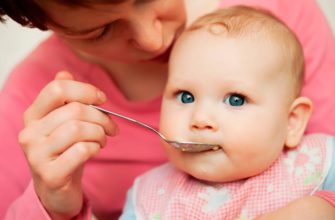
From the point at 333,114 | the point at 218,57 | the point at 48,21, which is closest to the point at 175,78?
the point at 218,57

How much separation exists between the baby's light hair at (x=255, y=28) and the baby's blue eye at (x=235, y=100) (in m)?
0.08

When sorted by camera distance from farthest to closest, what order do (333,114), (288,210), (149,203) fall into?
(333,114) < (149,203) < (288,210)

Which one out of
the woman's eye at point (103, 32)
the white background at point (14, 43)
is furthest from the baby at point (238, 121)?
the white background at point (14, 43)

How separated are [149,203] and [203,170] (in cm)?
12

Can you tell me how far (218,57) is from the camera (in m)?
0.82

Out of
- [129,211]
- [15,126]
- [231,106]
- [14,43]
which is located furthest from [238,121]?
[14,43]

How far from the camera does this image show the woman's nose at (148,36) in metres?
0.82

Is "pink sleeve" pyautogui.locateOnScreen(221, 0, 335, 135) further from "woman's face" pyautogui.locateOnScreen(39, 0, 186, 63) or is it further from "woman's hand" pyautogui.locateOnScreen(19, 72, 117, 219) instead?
"woman's hand" pyautogui.locateOnScreen(19, 72, 117, 219)

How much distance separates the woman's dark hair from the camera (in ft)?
2.41

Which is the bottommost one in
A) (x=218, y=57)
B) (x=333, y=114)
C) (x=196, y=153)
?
(x=333, y=114)

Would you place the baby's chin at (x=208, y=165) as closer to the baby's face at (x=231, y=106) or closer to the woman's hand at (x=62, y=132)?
the baby's face at (x=231, y=106)

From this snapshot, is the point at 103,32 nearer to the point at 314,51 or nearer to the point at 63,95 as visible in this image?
the point at 63,95

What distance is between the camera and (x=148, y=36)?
833 millimetres

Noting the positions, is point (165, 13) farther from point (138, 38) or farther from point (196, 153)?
point (196, 153)
